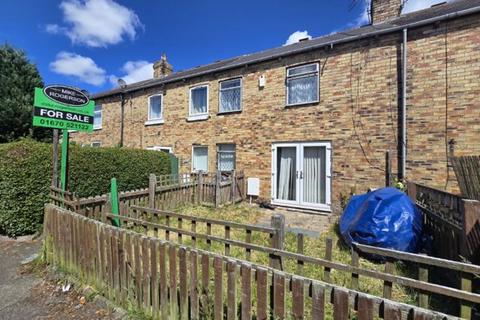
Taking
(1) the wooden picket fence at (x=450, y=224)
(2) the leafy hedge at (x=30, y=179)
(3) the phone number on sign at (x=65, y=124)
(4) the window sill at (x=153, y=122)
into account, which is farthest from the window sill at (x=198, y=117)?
(1) the wooden picket fence at (x=450, y=224)

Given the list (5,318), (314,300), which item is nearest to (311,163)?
(314,300)

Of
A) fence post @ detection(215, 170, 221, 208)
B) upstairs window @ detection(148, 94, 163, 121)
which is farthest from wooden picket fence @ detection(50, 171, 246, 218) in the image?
upstairs window @ detection(148, 94, 163, 121)

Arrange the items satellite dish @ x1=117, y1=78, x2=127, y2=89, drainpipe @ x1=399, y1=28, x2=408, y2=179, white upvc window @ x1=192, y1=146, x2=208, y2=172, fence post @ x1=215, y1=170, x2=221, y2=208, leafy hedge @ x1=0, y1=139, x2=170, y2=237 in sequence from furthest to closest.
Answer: satellite dish @ x1=117, y1=78, x2=127, y2=89
white upvc window @ x1=192, y1=146, x2=208, y2=172
fence post @ x1=215, y1=170, x2=221, y2=208
drainpipe @ x1=399, y1=28, x2=408, y2=179
leafy hedge @ x1=0, y1=139, x2=170, y2=237

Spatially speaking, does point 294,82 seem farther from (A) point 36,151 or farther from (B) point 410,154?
(A) point 36,151

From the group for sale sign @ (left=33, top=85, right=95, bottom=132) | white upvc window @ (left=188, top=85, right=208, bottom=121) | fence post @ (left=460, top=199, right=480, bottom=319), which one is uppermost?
white upvc window @ (left=188, top=85, right=208, bottom=121)

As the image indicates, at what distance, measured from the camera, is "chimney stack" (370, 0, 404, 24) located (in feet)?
31.8

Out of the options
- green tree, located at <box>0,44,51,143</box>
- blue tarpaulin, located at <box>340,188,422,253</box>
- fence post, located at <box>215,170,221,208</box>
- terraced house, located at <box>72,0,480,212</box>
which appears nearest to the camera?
blue tarpaulin, located at <box>340,188,422,253</box>

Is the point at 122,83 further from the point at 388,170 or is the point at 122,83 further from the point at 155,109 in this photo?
the point at 388,170

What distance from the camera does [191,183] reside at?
9.09 metres

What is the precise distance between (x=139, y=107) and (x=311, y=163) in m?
9.83

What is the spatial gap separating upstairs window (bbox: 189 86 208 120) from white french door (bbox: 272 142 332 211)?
392cm

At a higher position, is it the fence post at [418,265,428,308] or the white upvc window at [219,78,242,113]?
the white upvc window at [219,78,242,113]

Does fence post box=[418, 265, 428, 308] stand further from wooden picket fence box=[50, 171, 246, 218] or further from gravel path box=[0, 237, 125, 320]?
wooden picket fence box=[50, 171, 246, 218]

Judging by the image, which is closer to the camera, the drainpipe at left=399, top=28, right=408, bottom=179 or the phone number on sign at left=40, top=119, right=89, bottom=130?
the phone number on sign at left=40, top=119, right=89, bottom=130
